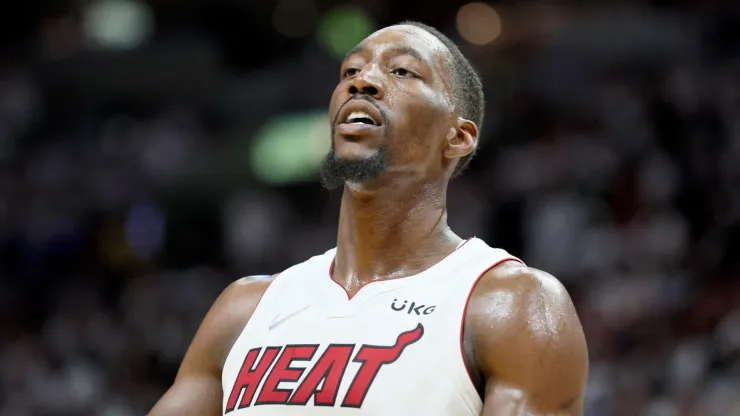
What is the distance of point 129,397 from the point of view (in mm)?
10422

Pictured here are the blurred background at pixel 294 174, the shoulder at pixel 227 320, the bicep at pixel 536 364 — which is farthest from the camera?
the blurred background at pixel 294 174

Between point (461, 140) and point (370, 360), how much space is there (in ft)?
3.39

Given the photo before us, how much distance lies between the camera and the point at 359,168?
12.9 ft

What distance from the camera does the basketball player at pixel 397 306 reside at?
346cm

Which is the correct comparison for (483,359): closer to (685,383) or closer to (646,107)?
(685,383)

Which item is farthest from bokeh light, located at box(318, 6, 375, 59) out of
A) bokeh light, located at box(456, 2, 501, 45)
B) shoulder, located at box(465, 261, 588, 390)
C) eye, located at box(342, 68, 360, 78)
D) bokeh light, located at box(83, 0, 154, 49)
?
shoulder, located at box(465, 261, 588, 390)

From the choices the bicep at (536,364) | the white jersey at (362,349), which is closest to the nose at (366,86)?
the white jersey at (362,349)

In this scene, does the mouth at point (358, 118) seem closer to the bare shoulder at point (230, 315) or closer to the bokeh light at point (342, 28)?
the bare shoulder at point (230, 315)

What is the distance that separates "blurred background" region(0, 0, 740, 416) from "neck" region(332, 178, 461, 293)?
13.7ft

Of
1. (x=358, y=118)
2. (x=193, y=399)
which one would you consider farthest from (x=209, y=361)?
(x=358, y=118)

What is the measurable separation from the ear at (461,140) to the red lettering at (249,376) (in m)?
0.99

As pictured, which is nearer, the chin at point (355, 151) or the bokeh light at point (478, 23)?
the chin at point (355, 151)

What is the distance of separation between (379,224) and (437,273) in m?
0.33

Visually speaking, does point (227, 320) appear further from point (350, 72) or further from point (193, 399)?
point (350, 72)
